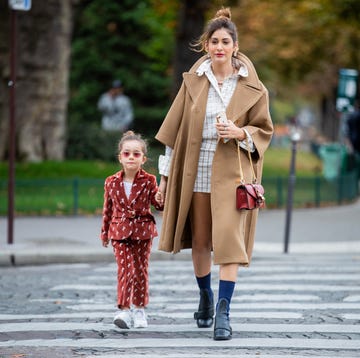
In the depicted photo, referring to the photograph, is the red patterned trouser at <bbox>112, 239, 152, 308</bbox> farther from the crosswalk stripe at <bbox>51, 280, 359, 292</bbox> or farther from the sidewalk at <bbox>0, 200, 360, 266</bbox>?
the sidewalk at <bbox>0, 200, 360, 266</bbox>

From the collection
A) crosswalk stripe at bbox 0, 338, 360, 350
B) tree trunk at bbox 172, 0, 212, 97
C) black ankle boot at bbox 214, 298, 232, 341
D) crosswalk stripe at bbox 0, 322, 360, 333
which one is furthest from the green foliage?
crosswalk stripe at bbox 0, 338, 360, 350

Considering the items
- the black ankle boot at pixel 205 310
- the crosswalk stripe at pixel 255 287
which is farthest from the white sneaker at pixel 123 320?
the crosswalk stripe at pixel 255 287

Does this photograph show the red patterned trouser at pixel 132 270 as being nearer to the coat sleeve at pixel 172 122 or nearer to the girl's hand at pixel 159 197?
the girl's hand at pixel 159 197

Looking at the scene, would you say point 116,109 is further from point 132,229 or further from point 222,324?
point 222,324

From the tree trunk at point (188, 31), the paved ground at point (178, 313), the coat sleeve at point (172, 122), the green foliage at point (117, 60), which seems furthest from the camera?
the green foliage at point (117, 60)

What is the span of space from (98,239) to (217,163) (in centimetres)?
650

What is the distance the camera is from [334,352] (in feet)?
20.6

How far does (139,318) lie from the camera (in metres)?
7.15

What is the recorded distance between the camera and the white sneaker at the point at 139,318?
7133 mm

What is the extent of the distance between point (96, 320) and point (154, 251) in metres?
4.20

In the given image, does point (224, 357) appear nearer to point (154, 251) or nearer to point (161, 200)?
point (161, 200)

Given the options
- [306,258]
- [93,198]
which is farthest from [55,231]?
[306,258]

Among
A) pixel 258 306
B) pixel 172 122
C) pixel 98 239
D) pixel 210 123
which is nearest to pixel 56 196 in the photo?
pixel 98 239

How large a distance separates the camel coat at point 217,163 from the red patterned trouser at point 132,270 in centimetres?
30
